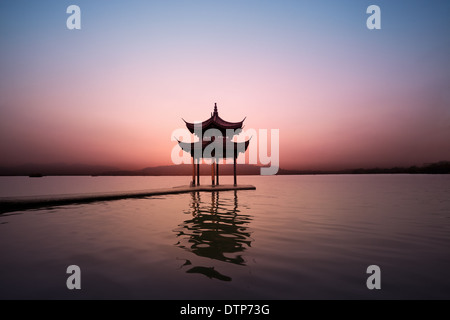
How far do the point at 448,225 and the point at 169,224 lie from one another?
9.33m

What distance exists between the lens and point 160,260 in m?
4.57

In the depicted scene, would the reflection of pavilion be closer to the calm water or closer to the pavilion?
the calm water

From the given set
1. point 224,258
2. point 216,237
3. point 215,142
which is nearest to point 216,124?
point 215,142

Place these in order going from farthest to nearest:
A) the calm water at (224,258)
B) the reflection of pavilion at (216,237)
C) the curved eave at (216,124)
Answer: the curved eave at (216,124) < the reflection of pavilion at (216,237) < the calm water at (224,258)

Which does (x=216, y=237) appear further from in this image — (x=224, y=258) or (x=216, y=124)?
(x=216, y=124)

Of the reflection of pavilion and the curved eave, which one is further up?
the curved eave

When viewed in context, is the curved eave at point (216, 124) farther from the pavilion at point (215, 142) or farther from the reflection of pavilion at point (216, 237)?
the reflection of pavilion at point (216, 237)

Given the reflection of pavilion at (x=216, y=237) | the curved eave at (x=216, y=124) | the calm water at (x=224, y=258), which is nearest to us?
the calm water at (x=224, y=258)

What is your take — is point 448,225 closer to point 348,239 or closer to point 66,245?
point 348,239

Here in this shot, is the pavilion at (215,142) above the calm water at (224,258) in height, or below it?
above

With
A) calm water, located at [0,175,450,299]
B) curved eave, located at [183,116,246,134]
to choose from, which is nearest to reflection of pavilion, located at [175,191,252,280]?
calm water, located at [0,175,450,299]

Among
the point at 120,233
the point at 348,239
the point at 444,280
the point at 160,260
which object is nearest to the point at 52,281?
the point at 160,260

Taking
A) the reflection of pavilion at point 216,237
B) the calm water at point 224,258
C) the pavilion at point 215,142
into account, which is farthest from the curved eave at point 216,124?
the calm water at point 224,258

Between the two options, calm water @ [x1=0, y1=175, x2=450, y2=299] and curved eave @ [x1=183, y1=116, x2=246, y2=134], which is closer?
calm water @ [x1=0, y1=175, x2=450, y2=299]
